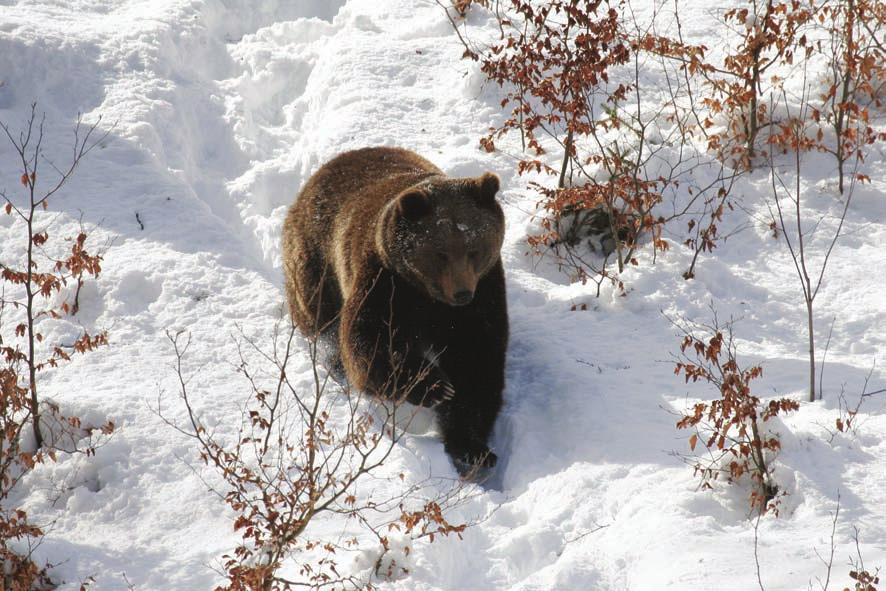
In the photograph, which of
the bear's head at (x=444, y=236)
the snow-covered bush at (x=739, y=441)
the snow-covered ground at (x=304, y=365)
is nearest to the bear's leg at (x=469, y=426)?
the snow-covered ground at (x=304, y=365)

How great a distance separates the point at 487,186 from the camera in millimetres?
5465

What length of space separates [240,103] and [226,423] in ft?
17.7

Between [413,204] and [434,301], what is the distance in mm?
709

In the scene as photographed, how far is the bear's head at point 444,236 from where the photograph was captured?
17.3 feet

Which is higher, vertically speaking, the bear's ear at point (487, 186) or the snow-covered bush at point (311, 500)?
the bear's ear at point (487, 186)

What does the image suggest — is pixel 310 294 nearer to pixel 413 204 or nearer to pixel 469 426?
pixel 413 204

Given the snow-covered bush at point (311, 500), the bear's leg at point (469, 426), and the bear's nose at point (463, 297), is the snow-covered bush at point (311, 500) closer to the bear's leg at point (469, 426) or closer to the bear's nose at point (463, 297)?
the bear's leg at point (469, 426)

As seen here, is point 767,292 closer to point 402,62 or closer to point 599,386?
point 599,386

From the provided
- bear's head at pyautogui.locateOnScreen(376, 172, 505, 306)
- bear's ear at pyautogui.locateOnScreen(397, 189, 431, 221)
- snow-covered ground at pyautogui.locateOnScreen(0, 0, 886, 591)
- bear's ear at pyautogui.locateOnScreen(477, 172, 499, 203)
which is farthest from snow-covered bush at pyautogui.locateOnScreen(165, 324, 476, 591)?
bear's ear at pyautogui.locateOnScreen(477, 172, 499, 203)

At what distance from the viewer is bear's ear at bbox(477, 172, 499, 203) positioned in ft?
17.9

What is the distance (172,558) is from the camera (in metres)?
4.45

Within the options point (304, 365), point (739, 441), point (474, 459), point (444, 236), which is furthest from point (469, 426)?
point (739, 441)

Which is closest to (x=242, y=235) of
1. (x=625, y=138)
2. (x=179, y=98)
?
(x=179, y=98)

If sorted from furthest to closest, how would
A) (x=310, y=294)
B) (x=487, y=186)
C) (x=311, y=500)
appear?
(x=310, y=294), (x=487, y=186), (x=311, y=500)
